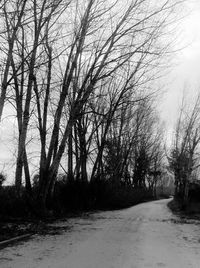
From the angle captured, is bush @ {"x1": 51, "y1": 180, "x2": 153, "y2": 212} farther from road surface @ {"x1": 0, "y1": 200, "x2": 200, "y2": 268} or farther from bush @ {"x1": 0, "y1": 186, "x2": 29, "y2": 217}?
road surface @ {"x1": 0, "y1": 200, "x2": 200, "y2": 268}

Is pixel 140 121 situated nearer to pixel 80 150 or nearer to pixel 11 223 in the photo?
pixel 80 150

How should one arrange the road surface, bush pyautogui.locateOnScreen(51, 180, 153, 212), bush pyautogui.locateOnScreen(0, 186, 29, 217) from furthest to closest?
1. bush pyautogui.locateOnScreen(51, 180, 153, 212)
2. bush pyautogui.locateOnScreen(0, 186, 29, 217)
3. the road surface

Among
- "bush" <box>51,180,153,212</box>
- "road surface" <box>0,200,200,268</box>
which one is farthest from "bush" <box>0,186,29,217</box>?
"road surface" <box>0,200,200,268</box>

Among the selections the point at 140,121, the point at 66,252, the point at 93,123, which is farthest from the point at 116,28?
the point at 140,121

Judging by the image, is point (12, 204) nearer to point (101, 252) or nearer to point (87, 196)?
point (101, 252)

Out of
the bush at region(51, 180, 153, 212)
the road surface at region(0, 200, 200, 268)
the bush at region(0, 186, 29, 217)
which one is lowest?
the road surface at region(0, 200, 200, 268)

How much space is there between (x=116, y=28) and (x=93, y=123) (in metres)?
17.2

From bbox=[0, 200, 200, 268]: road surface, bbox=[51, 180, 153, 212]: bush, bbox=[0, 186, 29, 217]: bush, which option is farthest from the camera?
bbox=[51, 180, 153, 212]: bush

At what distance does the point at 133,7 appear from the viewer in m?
18.9

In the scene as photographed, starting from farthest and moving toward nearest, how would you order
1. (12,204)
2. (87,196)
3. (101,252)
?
1. (87,196)
2. (12,204)
3. (101,252)

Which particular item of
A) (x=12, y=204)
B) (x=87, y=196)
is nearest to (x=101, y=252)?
(x=12, y=204)

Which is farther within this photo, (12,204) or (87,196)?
(87,196)

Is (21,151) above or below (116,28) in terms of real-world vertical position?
below

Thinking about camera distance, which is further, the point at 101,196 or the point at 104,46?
the point at 101,196
